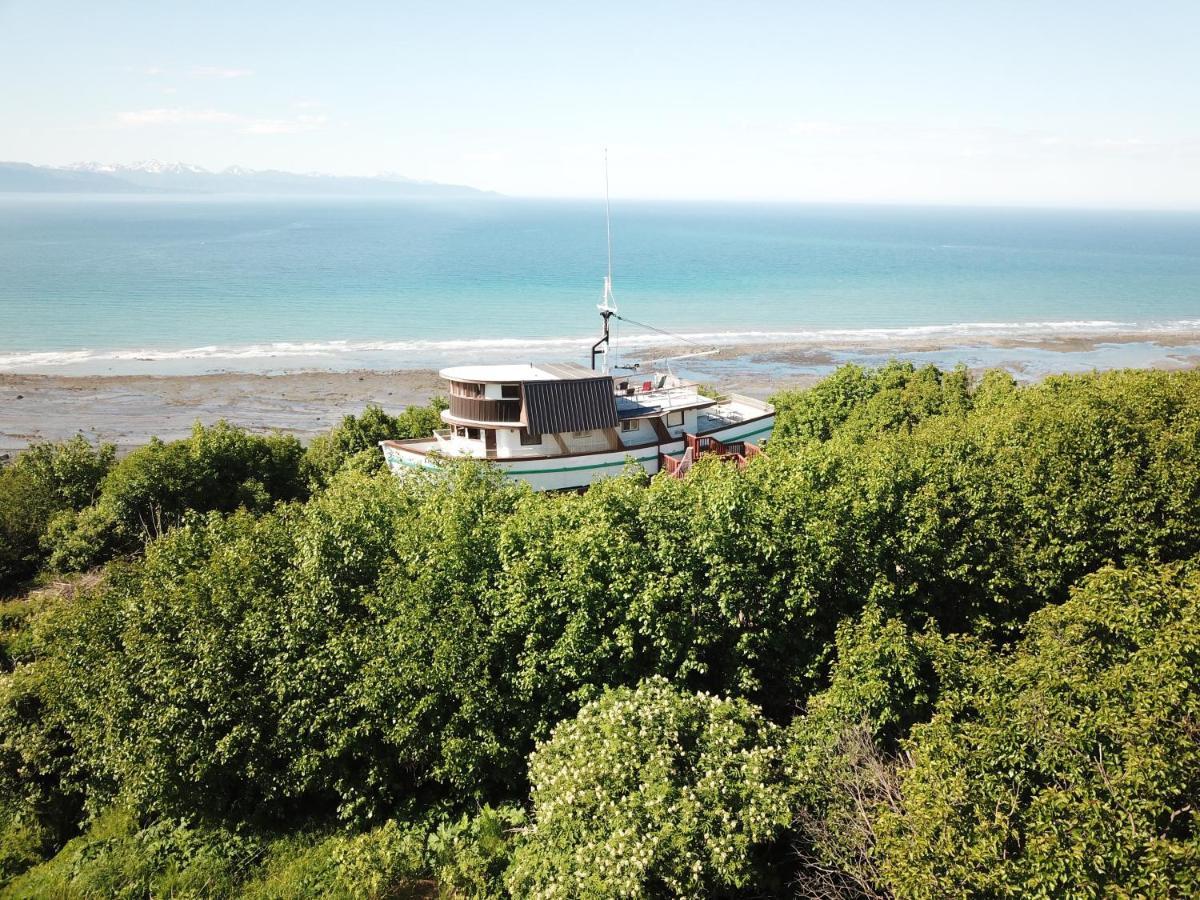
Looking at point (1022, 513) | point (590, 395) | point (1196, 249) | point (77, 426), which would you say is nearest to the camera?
point (1022, 513)

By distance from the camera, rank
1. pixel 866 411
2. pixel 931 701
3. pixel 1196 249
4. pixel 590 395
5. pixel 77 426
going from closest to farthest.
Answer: pixel 931 701 → pixel 590 395 → pixel 866 411 → pixel 77 426 → pixel 1196 249

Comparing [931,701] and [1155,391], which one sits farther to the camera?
[1155,391]

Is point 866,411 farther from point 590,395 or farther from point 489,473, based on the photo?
point 489,473

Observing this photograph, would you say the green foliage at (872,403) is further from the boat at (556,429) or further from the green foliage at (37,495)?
the green foliage at (37,495)

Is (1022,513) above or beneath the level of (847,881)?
above

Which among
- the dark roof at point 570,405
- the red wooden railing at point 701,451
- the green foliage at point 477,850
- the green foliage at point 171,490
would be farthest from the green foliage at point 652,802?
the green foliage at point 171,490

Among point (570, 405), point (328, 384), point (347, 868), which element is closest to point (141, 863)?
point (347, 868)

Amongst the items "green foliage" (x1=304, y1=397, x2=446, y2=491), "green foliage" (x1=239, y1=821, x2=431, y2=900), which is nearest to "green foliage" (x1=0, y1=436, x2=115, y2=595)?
"green foliage" (x1=304, y1=397, x2=446, y2=491)

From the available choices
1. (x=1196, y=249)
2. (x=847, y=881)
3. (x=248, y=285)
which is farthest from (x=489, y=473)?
(x=1196, y=249)
